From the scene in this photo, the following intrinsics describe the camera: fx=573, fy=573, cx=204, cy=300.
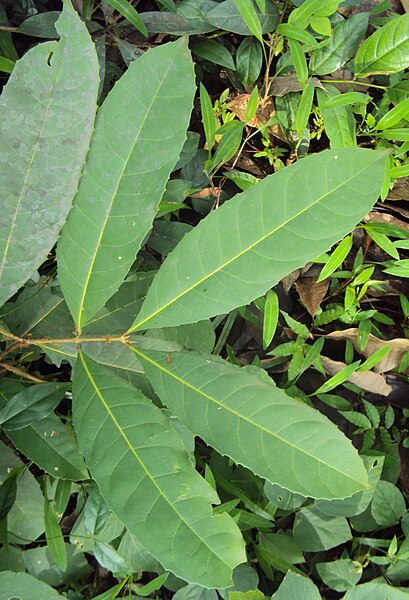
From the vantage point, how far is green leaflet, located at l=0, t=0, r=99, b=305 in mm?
737

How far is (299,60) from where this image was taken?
49.0 inches

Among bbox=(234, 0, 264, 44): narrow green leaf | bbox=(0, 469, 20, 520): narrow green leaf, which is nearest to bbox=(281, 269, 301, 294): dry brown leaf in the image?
bbox=(234, 0, 264, 44): narrow green leaf

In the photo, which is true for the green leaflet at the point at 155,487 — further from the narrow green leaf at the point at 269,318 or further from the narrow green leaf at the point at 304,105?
the narrow green leaf at the point at 304,105

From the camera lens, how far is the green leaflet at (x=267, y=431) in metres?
0.75

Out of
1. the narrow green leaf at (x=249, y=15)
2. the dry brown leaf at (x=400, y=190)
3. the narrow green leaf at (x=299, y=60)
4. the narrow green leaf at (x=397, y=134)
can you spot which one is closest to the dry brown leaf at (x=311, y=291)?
the dry brown leaf at (x=400, y=190)

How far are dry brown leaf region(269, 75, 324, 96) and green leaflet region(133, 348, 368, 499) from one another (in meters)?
0.84

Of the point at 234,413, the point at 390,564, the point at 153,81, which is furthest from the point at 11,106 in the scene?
the point at 390,564

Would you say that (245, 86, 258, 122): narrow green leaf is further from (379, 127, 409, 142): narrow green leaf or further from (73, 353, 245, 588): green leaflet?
(73, 353, 245, 588): green leaflet

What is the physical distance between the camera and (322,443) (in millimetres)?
761

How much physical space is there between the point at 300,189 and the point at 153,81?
243 mm

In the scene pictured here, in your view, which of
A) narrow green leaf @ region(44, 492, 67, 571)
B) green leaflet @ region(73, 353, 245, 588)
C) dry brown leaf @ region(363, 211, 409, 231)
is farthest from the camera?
dry brown leaf @ region(363, 211, 409, 231)

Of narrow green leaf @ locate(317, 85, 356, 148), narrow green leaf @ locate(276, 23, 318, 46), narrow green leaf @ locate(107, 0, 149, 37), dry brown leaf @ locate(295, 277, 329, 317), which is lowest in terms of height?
dry brown leaf @ locate(295, 277, 329, 317)

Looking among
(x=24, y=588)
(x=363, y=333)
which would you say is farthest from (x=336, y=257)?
(x=24, y=588)

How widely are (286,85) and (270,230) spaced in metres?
0.73
